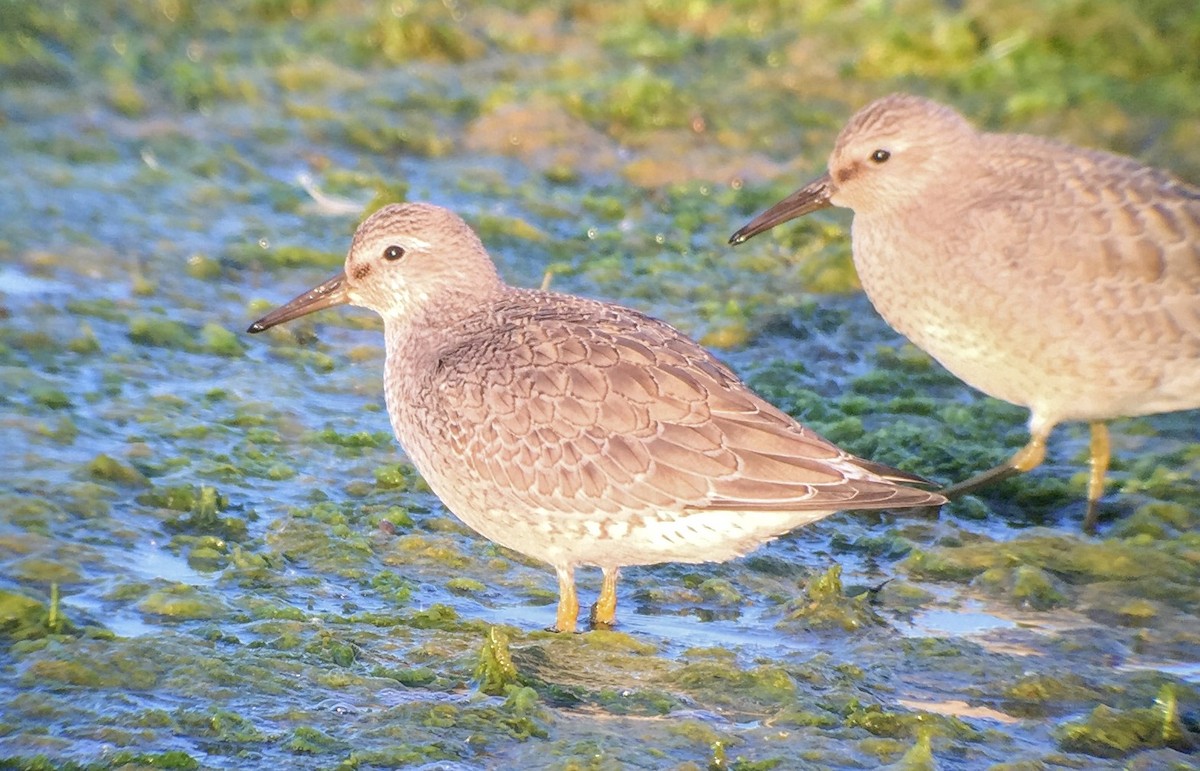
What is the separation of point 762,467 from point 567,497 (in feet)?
2.29

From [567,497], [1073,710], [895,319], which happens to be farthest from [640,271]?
[1073,710]

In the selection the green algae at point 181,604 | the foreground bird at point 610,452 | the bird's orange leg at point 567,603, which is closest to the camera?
the foreground bird at point 610,452

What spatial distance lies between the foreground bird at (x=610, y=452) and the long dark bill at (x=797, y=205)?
1.98m

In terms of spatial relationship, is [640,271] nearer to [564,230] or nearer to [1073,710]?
[564,230]

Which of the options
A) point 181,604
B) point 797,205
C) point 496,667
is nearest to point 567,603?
point 496,667

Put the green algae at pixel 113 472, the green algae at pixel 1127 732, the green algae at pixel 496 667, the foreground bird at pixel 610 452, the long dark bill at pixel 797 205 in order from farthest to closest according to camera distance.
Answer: the long dark bill at pixel 797 205 → the green algae at pixel 113 472 → the foreground bird at pixel 610 452 → the green algae at pixel 496 667 → the green algae at pixel 1127 732

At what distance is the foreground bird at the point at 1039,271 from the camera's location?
7172 mm

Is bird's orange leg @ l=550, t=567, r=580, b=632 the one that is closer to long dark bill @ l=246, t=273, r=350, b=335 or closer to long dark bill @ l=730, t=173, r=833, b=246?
long dark bill @ l=246, t=273, r=350, b=335

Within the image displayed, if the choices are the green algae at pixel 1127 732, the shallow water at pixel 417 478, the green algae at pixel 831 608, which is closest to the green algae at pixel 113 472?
the shallow water at pixel 417 478

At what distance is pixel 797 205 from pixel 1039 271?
4.66 feet

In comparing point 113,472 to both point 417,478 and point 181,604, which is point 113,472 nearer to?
point 181,604

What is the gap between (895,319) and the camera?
25.3 feet

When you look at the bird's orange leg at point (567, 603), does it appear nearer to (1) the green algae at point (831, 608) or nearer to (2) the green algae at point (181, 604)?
(1) the green algae at point (831, 608)

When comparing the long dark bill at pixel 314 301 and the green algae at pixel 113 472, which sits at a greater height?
the long dark bill at pixel 314 301
